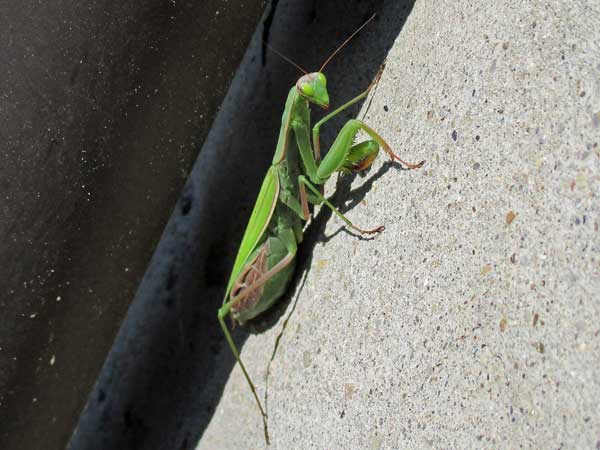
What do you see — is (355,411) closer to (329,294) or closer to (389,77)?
(329,294)

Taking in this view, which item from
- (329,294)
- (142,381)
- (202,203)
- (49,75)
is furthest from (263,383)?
(49,75)

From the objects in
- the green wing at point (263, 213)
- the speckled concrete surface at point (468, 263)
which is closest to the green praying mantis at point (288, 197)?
the green wing at point (263, 213)

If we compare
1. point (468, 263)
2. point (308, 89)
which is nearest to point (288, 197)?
point (308, 89)

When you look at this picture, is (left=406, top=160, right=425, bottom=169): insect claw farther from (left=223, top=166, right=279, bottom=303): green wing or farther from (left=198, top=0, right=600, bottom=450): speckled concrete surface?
(left=223, top=166, right=279, bottom=303): green wing

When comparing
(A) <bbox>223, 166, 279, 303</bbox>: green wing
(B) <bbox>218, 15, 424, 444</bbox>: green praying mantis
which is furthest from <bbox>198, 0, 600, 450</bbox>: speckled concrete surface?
(A) <bbox>223, 166, 279, 303</bbox>: green wing

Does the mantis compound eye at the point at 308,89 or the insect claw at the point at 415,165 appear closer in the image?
the insect claw at the point at 415,165

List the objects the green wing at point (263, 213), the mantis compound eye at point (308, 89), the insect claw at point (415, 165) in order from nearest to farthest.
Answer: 1. the insect claw at point (415, 165)
2. the mantis compound eye at point (308, 89)
3. the green wing at point (263, 213)

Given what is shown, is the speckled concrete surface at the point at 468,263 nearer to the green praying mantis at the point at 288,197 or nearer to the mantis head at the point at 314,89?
the green praying mantis at the point at 288,197
